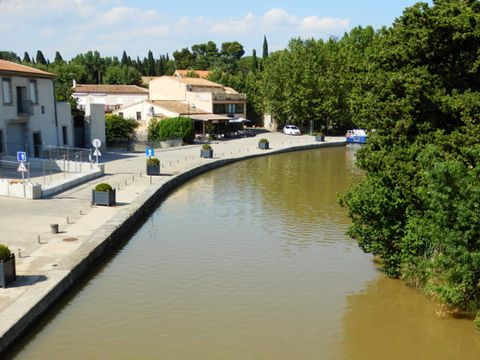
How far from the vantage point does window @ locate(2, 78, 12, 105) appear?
36125 mm

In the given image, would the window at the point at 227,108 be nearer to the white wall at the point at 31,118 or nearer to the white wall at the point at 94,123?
the white wall at the point at 94,123

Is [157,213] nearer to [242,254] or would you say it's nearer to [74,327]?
[242,254]

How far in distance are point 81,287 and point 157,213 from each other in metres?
10.6

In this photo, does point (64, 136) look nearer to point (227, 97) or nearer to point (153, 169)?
point (153, 169)

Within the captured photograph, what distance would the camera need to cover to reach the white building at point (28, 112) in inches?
1433

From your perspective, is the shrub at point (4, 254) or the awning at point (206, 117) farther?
the awning at point (206, 117)

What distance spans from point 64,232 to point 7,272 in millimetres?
5776

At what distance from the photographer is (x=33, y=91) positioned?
39812mm

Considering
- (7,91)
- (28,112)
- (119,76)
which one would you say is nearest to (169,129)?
(28,112)

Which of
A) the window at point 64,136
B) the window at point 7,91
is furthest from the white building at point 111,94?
the window at point 7,91

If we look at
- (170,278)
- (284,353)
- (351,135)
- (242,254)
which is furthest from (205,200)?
(351,135)

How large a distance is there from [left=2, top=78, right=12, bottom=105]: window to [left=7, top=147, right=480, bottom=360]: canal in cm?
1829

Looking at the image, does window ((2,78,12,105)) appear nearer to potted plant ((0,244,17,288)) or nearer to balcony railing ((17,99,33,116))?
balcony railing ((17,99,33,116))

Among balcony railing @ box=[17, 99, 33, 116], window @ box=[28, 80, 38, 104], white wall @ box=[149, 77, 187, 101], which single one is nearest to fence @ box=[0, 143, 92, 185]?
balcony railing @ box=[17, 99, 33, 116]
